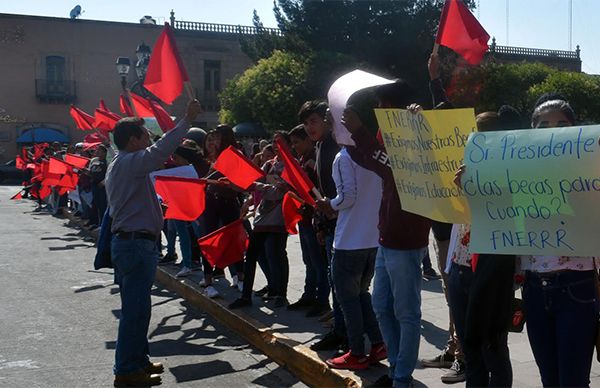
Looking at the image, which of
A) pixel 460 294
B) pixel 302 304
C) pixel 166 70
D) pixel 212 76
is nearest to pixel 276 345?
pixel 302 304

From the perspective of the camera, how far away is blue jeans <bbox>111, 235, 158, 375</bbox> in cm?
527

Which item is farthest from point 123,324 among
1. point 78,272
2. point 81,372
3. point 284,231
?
point 78,272

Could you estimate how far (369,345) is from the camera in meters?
5.79

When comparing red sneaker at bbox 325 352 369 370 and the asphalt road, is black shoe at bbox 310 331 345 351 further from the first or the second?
red sneaker at bbox 325 352 369 370

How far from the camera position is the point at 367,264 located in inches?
202

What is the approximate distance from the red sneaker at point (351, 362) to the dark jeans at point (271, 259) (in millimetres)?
2276

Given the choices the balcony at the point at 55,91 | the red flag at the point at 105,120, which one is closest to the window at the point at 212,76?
the balcony at the point at 55,91

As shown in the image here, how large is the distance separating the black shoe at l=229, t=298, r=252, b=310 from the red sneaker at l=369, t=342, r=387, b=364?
2.40 meters

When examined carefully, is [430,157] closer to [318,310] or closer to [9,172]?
[318,310]

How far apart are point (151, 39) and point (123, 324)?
40.8m

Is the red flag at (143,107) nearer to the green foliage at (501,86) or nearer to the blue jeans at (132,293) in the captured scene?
the blue jeans at (132,293)

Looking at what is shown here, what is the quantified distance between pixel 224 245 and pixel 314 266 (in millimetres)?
1121

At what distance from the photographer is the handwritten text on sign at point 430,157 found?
3.59 m

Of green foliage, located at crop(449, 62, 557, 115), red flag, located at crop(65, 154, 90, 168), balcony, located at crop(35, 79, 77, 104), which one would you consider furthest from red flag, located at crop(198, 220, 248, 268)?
balcony, located at crop(35, 79, 77, 104)
